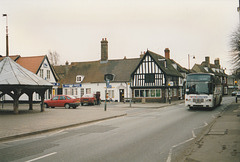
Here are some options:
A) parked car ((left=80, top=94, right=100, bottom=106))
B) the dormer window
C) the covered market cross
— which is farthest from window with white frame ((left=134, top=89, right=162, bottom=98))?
the covered market cross

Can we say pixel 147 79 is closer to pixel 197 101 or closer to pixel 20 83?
pixel 197 101

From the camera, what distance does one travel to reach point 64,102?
3002 cm

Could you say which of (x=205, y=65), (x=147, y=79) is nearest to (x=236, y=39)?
(x=147, y=79)

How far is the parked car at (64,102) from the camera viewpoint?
97.2 ft

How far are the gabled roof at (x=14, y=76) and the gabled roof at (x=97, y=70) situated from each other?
24.4 meters

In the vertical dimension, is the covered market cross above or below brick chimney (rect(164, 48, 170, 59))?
below

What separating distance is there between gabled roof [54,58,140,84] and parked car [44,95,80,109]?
17.0 meters

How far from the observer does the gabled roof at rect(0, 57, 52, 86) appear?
20.5 metres

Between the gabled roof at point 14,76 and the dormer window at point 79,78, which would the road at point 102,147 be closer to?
the gabled roof at point 14,76

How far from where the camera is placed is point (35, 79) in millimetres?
22844

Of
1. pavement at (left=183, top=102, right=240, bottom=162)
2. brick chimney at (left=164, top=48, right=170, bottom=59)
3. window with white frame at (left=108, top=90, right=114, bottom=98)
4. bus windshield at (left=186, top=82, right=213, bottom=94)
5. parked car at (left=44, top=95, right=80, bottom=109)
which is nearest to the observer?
pavement at (left=183, top=102, right=240, bottom=162)

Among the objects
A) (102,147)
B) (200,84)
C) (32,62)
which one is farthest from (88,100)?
(102,147)

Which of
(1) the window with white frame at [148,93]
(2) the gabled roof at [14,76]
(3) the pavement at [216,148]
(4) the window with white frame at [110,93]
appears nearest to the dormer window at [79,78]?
(4) the window with white frame at [110,93]

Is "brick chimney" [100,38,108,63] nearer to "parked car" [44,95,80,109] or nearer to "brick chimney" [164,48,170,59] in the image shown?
"brick chimney" [164,48,170,59]
